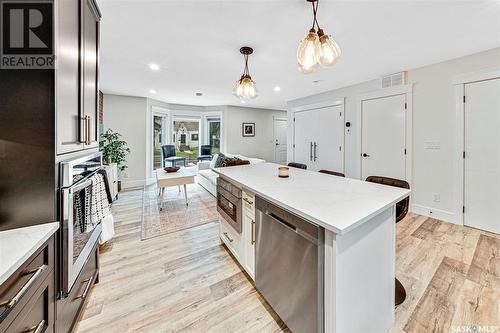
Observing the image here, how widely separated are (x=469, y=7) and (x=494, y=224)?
266 centimetres

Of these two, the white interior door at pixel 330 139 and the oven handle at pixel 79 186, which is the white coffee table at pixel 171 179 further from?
the white interior door at pixel 330 139

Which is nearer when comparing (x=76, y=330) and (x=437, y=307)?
(x=76, y=330)

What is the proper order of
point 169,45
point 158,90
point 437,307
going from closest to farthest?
point 437,307
point 169,45
point 158,90

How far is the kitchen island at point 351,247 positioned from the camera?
0.96m

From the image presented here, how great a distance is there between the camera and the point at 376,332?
124cm

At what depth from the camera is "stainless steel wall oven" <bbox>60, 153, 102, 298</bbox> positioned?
3.26 feet

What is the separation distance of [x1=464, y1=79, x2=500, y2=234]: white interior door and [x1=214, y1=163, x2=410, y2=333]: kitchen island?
93.6 inches

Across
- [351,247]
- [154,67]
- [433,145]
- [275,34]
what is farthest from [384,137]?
[154,67]

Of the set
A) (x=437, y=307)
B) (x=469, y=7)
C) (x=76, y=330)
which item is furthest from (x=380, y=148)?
(x=76, y=330)

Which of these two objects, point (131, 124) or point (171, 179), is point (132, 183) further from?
point (171, 179)

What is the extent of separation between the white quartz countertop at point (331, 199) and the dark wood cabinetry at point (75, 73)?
1.11 meters

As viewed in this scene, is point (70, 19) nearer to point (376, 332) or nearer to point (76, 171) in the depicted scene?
point (76, 171)

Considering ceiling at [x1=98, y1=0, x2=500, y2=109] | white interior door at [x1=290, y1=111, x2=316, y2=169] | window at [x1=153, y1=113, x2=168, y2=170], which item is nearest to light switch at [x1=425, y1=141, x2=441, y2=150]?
ceiling at [x1=98, y1=0, x2=500, y2=109]

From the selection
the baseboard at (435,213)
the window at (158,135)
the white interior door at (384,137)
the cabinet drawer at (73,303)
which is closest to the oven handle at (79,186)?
the cabinet drawer at (73,303)
